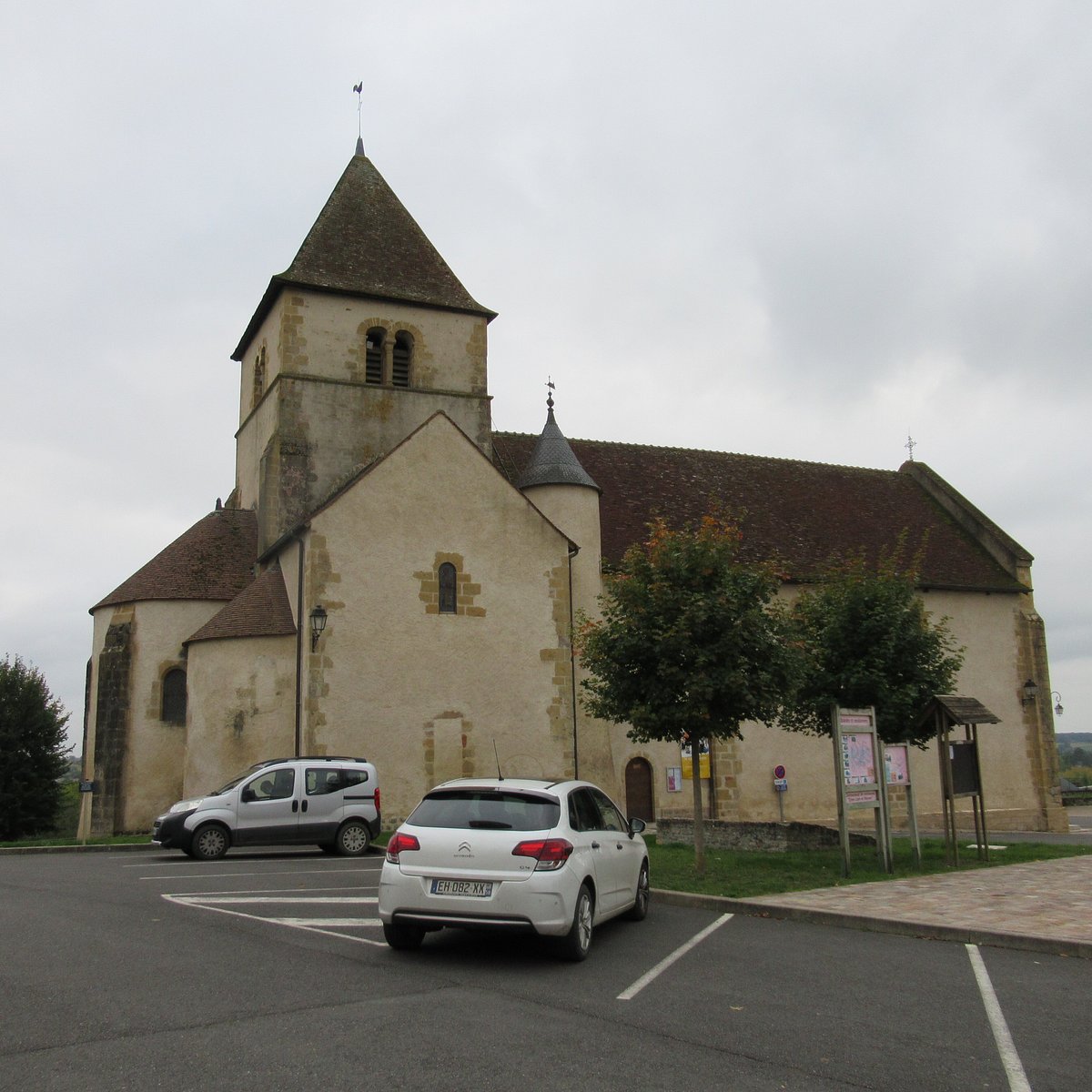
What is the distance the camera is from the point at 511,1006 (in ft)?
22.1

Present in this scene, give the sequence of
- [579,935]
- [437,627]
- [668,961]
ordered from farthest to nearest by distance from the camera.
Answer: [437,627] < [668,961] < [579,935]

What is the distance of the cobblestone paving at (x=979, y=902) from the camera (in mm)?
9820

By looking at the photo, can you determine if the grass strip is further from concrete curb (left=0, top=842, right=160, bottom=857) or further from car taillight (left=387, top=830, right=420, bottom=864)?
concrete curb (left=0, top=842, right=160, bottom=857)

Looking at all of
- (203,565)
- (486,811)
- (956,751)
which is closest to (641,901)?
(486,811)

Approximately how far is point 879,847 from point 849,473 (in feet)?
73.1

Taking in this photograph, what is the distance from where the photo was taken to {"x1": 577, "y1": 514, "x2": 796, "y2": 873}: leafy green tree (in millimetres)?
14242


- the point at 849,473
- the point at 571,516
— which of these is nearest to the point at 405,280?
the point at 571,516

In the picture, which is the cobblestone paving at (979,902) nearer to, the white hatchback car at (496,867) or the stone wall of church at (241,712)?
the white hatchback car at (496,867)

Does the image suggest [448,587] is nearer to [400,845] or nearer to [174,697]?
[174,697]

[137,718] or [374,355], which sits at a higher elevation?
[374,355]

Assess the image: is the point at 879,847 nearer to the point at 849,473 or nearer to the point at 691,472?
the point at 691,472

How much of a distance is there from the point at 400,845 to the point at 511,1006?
2068 millimetres

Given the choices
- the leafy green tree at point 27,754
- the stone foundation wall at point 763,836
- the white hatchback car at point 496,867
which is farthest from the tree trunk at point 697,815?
the leafy green tree at point 27,754

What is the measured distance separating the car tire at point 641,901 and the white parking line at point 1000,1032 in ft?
10.2
